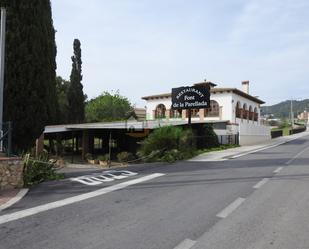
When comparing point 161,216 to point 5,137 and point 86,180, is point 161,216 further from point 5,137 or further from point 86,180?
point 5,137

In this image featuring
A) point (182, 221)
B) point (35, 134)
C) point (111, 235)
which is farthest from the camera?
point (35, 134)

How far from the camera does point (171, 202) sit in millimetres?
8953

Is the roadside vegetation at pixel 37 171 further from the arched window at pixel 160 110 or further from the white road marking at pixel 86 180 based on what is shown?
the arched window at pixel 160 110

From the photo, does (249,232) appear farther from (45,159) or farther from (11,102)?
(11,102)

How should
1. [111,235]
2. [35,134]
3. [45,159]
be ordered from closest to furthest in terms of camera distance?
[111,235], [45,159], [35,134]

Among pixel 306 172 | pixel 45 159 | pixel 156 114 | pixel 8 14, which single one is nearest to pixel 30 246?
pixel 45 159

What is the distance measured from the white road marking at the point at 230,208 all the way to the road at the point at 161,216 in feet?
0.06

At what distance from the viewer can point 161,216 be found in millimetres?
7594

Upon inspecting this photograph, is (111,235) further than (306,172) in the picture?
No

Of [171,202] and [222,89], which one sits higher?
[222,89]

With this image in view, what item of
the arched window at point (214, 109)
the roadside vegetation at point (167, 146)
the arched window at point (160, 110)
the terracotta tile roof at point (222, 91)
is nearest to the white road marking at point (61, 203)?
the roadside vegetation at point (167, 146)

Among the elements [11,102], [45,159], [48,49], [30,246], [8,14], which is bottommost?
[30,246]

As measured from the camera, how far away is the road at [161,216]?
19.5ft

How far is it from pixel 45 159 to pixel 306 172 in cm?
957
